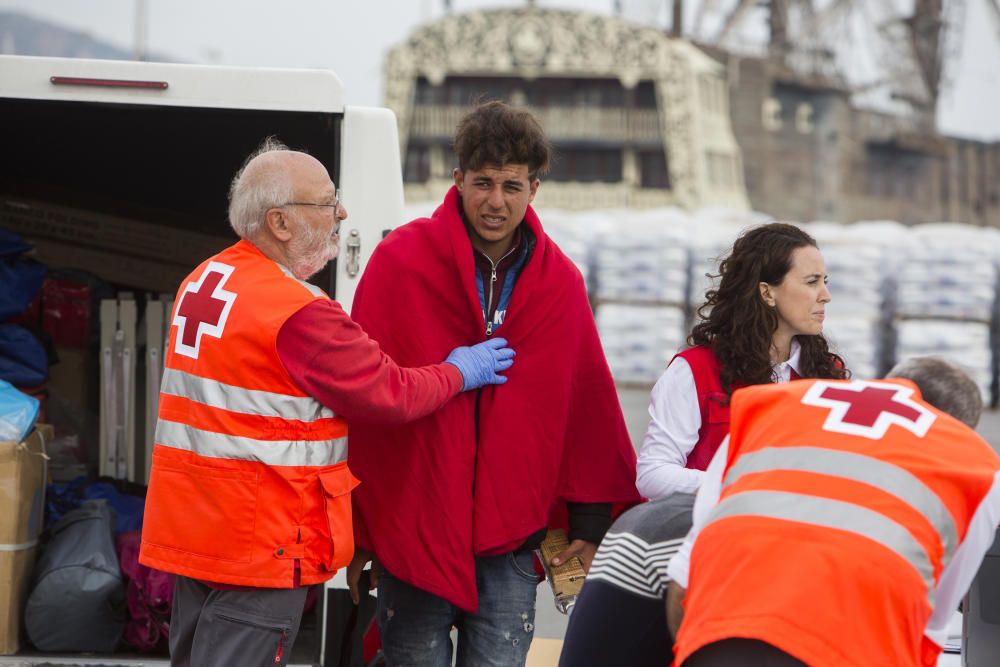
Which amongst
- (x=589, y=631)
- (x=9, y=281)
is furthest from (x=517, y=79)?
(x=589, y=631)

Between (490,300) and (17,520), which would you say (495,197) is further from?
(17,520)

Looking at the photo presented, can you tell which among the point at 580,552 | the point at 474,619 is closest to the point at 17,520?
the point at 474,619

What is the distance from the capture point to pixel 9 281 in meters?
4.90

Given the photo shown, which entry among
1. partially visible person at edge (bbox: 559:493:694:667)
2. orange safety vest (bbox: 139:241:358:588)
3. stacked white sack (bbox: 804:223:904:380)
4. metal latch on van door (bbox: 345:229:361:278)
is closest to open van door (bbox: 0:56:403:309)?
metal latch on van door (bbox: 345:229:361:278)

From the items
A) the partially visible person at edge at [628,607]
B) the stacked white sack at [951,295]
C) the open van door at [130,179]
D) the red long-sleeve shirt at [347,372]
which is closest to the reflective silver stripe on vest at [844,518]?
the partially visible person at edge at [628,607]

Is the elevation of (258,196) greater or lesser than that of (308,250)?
greater

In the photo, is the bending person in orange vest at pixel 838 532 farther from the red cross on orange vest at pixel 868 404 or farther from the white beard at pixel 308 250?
the white beard at pixel 308 250

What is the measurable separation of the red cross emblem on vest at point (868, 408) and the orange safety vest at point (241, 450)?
3.91 feet

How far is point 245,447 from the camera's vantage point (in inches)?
106

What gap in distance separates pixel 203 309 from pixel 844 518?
59.8 inches

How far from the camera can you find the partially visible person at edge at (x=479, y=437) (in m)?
2.97

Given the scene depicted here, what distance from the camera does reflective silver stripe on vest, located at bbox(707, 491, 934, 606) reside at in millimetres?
1875

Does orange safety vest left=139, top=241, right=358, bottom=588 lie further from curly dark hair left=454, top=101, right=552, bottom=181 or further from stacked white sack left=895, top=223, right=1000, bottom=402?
stacked white sack left=895, top=223, right=1000, bottom=402

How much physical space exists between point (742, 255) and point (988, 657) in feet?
4.59
